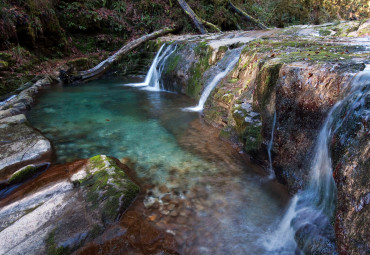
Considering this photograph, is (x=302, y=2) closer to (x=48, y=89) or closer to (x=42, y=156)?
(x=48, y=89)

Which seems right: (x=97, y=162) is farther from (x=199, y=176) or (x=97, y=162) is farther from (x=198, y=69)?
(x=198, y=69)

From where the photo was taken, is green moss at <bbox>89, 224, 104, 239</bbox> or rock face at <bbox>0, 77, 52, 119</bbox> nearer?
→ green moss at <bbox>89, 224, 104, 239</bbox>

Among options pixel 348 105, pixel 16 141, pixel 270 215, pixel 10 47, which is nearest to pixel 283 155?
pixel 270 215

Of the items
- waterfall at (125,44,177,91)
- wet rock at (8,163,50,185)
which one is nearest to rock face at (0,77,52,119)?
wet rock at (8,163,50,185)

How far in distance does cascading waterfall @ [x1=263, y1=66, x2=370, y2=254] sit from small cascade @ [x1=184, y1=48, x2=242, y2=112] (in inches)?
170

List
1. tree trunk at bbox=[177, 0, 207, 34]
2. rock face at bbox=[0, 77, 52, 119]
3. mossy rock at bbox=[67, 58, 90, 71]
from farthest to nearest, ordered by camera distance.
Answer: tree trunk at bbox=[177, 0, 207, 34] → mossy rock at bbox=[67, 58, 90, 71] → rock face at bbox=[0, 77, 52, 119]

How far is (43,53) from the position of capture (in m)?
11.1

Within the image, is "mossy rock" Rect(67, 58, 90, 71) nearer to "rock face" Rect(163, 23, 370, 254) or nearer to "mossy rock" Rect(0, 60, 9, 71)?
"mossy rock" Rect(0, 60, 9, 71)

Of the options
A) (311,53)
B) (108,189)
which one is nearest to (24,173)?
(108,189)

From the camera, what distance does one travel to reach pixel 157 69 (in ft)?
34.6

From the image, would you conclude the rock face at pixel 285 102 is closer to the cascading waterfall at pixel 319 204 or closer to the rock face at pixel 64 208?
the cascading waterfall at pixel 319 204

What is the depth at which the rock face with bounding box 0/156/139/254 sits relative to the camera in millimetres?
2461

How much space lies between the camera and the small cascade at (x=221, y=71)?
22.7 ft

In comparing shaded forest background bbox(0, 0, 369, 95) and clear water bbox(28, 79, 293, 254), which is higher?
shaded forest background bbox(0, 0, 369, 95)
